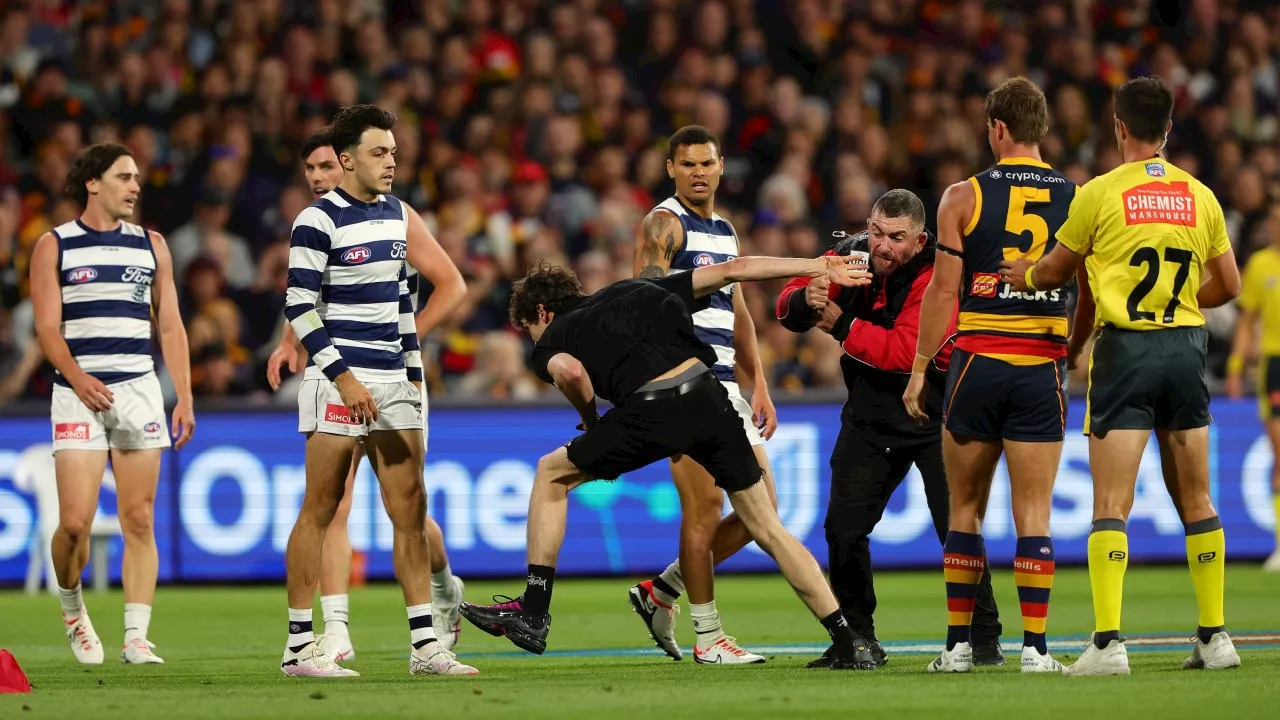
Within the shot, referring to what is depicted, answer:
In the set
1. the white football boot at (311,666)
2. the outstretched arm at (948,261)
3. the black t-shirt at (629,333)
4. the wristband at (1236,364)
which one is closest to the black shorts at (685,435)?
the black t-shirt at (629,333)

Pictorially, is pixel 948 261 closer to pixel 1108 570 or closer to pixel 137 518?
pixel 1108 570

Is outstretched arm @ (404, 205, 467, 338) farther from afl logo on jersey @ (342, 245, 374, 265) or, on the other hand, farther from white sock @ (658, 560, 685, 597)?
white sock @ (658, 560, 685, 597)

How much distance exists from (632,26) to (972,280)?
512 inches

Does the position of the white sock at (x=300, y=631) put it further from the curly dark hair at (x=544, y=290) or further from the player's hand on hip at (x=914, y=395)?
the player's hand on hip at (x=914, y=395)

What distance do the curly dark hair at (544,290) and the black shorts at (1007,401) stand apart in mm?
1848

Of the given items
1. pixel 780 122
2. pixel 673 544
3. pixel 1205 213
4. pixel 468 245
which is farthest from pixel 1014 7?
pixel 1205 213

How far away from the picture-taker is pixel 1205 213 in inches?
294

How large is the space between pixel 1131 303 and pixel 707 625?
2694 mm

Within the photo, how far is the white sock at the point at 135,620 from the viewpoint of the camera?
928 cm

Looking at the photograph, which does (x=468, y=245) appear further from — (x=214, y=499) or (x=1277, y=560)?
(x=1277, y=560)

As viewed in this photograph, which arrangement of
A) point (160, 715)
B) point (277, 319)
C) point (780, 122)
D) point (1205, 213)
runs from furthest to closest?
1. point (780, 122)
2. point (277, 319)
3. point (1205, 213)
4. point (160, 715)

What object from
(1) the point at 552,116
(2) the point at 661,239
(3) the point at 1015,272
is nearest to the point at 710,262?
(2) the point at 661,239

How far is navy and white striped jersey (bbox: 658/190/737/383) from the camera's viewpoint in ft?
29.8

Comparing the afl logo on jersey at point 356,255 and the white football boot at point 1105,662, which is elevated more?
the afl logo on jersey at point 356,255
